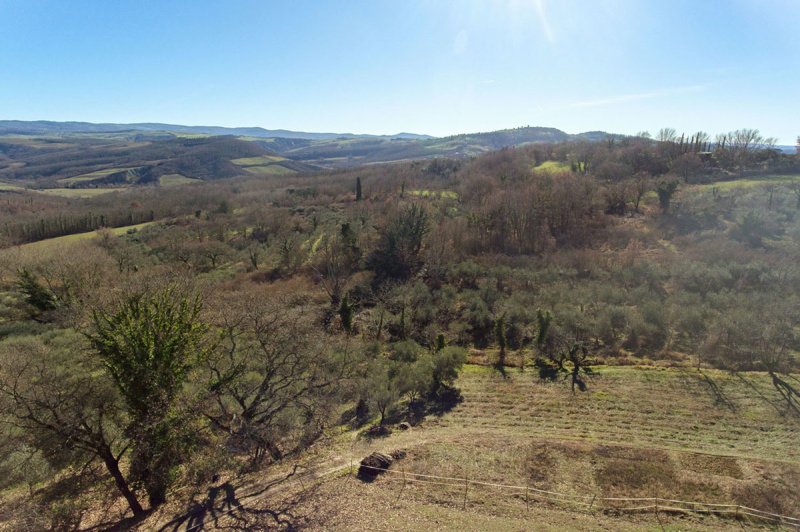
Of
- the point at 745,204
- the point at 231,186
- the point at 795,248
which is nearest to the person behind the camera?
the point at 795,248

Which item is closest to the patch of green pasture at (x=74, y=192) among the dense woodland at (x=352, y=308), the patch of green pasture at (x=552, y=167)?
the dense woodland at (x=352, y=308)

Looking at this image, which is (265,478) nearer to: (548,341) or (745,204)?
(548,341)

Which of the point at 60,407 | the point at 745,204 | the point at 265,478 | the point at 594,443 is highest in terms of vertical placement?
the point at 745,204

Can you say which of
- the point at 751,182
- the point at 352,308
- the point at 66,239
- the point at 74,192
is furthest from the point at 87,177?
the point at 751,182

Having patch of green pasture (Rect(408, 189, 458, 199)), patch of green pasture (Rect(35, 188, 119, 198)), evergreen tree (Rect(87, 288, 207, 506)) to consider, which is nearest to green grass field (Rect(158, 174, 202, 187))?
patch of green pasture (Rect(35, 188, 119, 198))

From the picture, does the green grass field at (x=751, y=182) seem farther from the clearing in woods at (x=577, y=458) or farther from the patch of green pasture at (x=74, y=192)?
the patch of green pasture at (x=74, y=192)

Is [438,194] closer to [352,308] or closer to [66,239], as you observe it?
[352,308]

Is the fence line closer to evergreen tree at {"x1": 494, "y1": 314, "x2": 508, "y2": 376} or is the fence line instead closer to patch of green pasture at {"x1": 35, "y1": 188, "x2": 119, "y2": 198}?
evergreen tree at {"x1": 494, "y1": 314, "x2": 508, "y2": 376}


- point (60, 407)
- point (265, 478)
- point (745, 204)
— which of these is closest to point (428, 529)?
point (265, 478)
